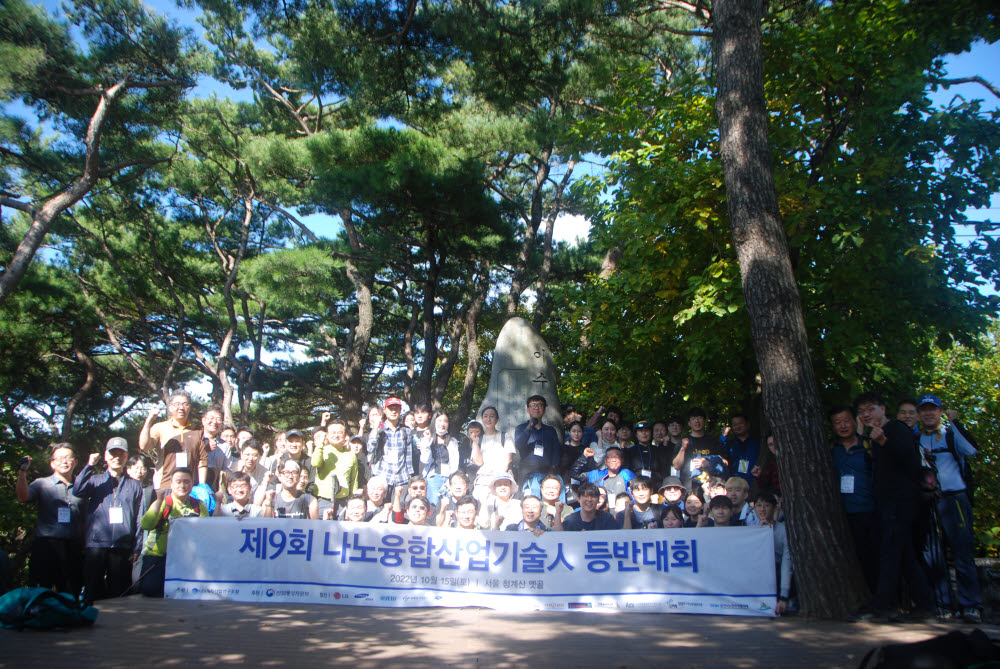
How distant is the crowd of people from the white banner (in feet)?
0.93

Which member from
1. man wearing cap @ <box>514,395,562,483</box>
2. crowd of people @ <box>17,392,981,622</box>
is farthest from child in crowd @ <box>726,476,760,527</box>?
man wearing cap @ <box>514,395,562,483</box>

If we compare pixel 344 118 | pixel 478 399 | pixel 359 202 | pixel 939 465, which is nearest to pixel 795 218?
pixel 939 465

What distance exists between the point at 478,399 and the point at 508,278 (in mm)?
5025

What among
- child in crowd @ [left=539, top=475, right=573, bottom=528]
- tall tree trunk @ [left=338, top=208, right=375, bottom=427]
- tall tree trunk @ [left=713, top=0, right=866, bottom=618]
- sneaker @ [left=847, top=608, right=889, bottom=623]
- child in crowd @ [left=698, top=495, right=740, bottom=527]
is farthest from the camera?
tall tree trunk @ [left=338, top=208, right=375, bottom=427]

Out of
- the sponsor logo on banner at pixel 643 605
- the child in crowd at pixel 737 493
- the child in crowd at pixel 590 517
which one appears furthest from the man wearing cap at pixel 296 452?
the child in crowd at pixel 737 493

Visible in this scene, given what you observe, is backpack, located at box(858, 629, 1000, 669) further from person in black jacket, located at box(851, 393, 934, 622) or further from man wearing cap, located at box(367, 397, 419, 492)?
man wearing cap, located at box(367, 397, 419, 492)

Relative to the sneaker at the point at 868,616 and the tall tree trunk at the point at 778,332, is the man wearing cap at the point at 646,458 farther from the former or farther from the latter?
the sneaker at the point at 868,616

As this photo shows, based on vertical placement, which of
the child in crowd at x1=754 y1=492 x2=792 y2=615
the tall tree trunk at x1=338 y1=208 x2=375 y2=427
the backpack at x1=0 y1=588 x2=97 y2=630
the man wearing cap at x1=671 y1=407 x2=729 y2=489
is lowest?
the backpack at x1=0 y1=588 x2=97 y2=630

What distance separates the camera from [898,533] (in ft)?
17.9

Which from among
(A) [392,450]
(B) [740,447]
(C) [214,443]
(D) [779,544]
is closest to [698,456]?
(B) [740,447]

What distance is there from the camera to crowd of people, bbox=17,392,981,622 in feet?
18.1

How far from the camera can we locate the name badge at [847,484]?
5.93 m

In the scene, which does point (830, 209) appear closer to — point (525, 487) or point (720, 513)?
point (720, 513)

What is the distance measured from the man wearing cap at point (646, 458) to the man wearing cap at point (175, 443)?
468 cm
